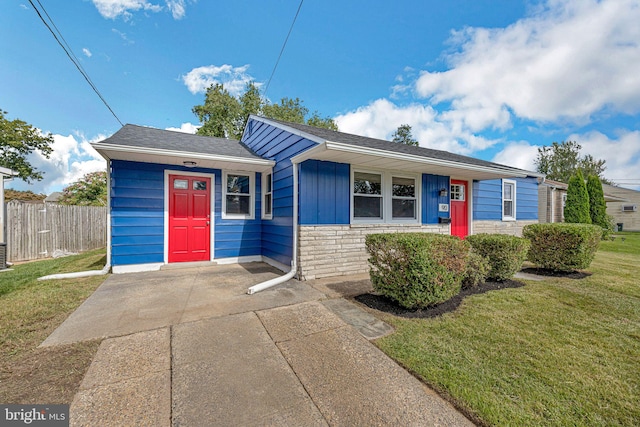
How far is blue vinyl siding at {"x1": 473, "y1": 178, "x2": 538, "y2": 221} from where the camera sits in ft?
27.1

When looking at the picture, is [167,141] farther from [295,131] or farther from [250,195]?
[295,131]

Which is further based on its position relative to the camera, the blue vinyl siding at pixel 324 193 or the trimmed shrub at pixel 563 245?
the trimmed shrub at pixel 563 245

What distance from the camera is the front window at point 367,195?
19.0ft

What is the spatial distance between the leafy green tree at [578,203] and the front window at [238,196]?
14.5m

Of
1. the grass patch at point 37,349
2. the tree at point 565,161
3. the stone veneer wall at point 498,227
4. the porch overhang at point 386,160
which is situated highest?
the tree at point 565,161

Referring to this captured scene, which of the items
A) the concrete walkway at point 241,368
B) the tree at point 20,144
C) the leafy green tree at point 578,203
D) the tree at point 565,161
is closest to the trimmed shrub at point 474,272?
the concrete walkway at point 241,368

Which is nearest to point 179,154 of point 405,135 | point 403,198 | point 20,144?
point 403,198

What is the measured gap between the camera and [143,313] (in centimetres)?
331

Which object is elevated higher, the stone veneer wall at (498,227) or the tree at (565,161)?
the tree at (565,161)

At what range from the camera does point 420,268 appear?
10.6 ft

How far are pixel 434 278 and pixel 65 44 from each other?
9360mm

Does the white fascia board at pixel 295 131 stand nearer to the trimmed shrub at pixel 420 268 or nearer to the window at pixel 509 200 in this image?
the trimmed shrub at pixel 420 268

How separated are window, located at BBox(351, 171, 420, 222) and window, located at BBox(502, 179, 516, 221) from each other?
4.70 meters

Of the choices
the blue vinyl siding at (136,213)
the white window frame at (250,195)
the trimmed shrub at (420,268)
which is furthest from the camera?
the white window frame at (250,195)
